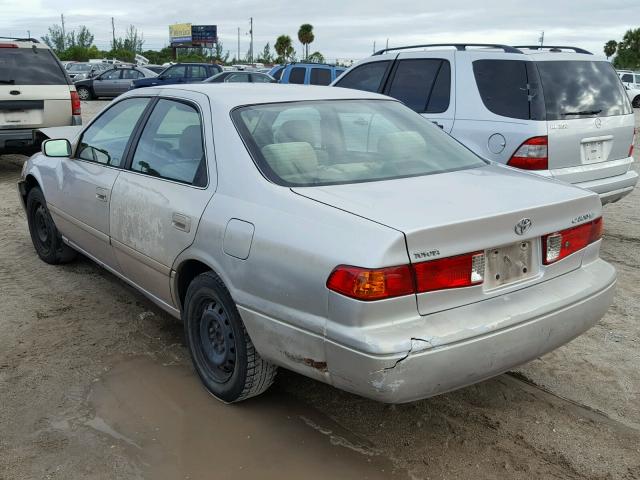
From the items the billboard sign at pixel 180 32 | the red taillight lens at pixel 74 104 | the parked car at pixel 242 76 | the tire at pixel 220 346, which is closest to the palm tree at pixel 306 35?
the billboard sign at pixel 180 32

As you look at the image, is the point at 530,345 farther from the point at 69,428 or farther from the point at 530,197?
the point at 69,428

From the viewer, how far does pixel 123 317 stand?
4383 millimetres

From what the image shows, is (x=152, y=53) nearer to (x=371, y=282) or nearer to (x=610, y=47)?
(x=610, y=47)

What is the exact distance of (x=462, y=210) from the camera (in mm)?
2641

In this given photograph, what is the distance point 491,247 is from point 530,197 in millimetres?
429

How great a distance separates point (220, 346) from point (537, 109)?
3541 mm

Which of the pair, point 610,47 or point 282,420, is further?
point 610,47

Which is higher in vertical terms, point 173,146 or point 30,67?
point 30,67

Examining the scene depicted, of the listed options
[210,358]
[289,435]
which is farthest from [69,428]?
[289,435]

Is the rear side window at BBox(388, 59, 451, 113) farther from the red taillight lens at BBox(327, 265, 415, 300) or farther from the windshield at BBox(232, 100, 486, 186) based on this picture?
the red taillight lens at BBox(327, 265, 415, 300)

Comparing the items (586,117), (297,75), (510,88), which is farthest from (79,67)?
(586,117)

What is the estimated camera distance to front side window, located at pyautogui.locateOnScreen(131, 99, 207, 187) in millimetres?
3385

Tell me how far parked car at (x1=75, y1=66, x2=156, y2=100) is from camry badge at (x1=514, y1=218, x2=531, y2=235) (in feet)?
84.3

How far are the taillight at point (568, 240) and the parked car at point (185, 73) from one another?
818 inches
